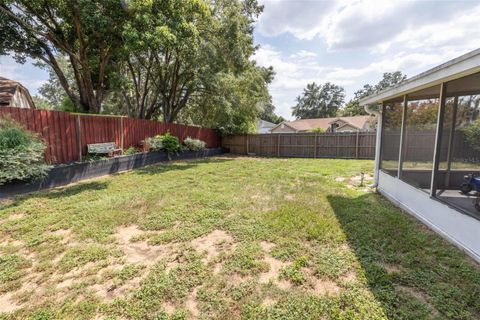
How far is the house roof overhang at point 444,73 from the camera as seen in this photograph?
7.35 ft

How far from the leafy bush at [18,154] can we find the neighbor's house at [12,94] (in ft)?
21.8

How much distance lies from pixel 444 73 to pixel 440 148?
3.48ft

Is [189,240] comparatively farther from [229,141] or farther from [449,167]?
[229,141]

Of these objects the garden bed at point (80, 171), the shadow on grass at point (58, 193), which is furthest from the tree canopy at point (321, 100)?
the shadow on grass at point (58, 193)

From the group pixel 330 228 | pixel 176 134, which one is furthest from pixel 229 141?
pixel 330 228

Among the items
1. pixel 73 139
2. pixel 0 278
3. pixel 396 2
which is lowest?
pixel 0 278

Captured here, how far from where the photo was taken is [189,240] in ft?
9.77

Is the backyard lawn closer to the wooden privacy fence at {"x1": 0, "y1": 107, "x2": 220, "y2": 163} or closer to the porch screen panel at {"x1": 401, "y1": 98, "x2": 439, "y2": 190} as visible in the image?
the porch screen panel at {"x1": 401, "y1": 98, "x2": 439, "y2": 190}

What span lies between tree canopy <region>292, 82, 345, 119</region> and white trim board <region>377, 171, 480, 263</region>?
3939cm

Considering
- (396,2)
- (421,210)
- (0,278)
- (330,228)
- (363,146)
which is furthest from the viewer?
(363,146)

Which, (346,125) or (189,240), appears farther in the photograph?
(346,125)

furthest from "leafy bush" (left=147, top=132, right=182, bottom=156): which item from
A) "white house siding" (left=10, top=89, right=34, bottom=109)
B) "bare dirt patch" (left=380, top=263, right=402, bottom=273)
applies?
"bare dirt patch" (left=380, top=263, right=402, bottom=273)

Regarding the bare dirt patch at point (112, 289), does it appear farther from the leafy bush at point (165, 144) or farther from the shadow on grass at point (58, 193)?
the leafy bush at point (165, 144)

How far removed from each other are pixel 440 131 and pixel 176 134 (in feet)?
34.5
